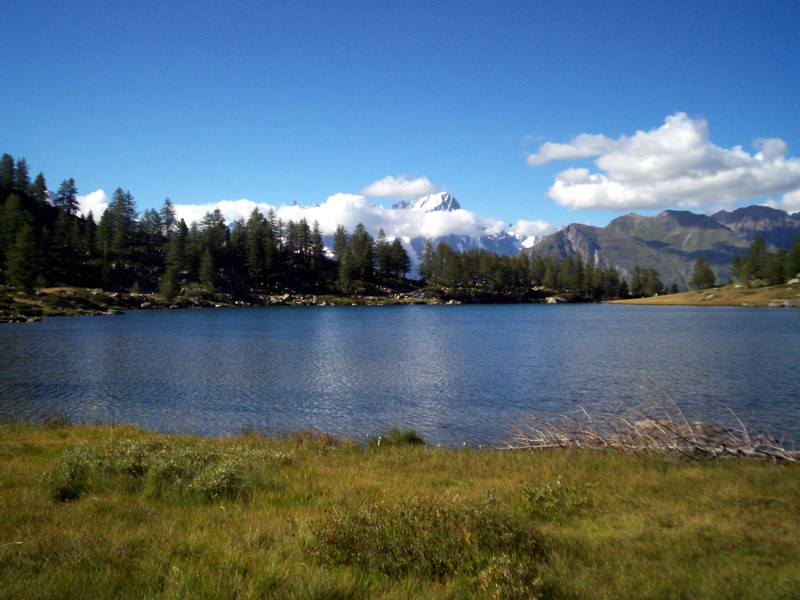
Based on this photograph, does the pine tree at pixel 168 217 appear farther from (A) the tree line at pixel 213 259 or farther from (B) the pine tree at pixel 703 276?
(B) the pine tree at pixel 703 276

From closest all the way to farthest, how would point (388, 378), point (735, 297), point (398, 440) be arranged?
point (398, 440) → point (388, 378) → point (735, 297)

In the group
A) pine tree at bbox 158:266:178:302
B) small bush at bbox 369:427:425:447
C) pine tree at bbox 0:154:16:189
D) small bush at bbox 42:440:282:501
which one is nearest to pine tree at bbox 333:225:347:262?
pine tree at bbox 158:266:178:302

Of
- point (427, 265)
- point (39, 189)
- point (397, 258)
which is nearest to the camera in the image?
point (39, 189)

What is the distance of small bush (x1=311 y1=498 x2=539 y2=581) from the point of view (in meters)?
6.46

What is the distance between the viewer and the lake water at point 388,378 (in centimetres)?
2309

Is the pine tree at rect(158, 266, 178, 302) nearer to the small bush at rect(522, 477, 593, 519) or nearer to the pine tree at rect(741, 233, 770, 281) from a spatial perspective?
the small bush at rect(522, 477, 593, 519)

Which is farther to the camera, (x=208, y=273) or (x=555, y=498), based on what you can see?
(x=208, y=273)

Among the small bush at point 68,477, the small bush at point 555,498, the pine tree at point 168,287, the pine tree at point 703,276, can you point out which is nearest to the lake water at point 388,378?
the small bush at point 555,498

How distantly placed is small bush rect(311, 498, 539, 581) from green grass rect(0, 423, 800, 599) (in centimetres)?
3

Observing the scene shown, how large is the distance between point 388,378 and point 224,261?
419 ft

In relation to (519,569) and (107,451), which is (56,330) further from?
(519,569)

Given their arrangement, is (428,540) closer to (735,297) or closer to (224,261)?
(224,261)

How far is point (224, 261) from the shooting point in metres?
146

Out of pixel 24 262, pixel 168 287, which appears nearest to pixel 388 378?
pixel 168 287
